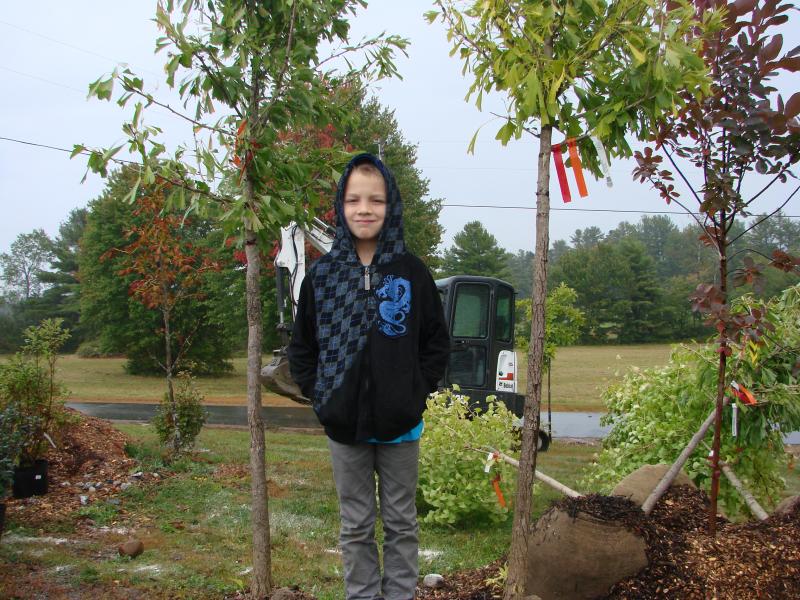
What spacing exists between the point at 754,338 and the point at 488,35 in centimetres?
205

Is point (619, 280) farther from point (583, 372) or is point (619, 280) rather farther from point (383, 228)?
point (383, 228)

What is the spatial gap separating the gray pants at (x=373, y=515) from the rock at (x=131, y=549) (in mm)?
2485

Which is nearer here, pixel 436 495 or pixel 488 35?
pixel 488 35

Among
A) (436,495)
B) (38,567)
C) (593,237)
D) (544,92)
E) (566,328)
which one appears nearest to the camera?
(544,92)

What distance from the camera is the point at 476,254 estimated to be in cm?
5281

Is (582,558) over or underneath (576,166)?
underneath

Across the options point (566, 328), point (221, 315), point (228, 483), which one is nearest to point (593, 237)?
point (221, 315)

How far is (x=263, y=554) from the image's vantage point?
3.69 metres

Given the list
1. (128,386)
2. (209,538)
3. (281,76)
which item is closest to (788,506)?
(281,76)

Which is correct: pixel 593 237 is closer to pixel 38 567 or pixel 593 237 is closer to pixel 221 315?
pixel 221 315

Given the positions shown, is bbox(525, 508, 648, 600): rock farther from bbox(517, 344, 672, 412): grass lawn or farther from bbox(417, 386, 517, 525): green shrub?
bbox(517, 344, 672, 412): grass lawn

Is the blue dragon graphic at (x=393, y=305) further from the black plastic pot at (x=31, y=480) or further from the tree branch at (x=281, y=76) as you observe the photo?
the black plastic pot at (x=31, y=480)

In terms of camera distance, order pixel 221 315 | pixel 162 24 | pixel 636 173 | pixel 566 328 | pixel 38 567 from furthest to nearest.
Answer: pixel 221 315 → pixel 566 328 → pixel 38 567 → pixel 636 173 → pixel 162 24

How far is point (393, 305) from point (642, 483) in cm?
225
